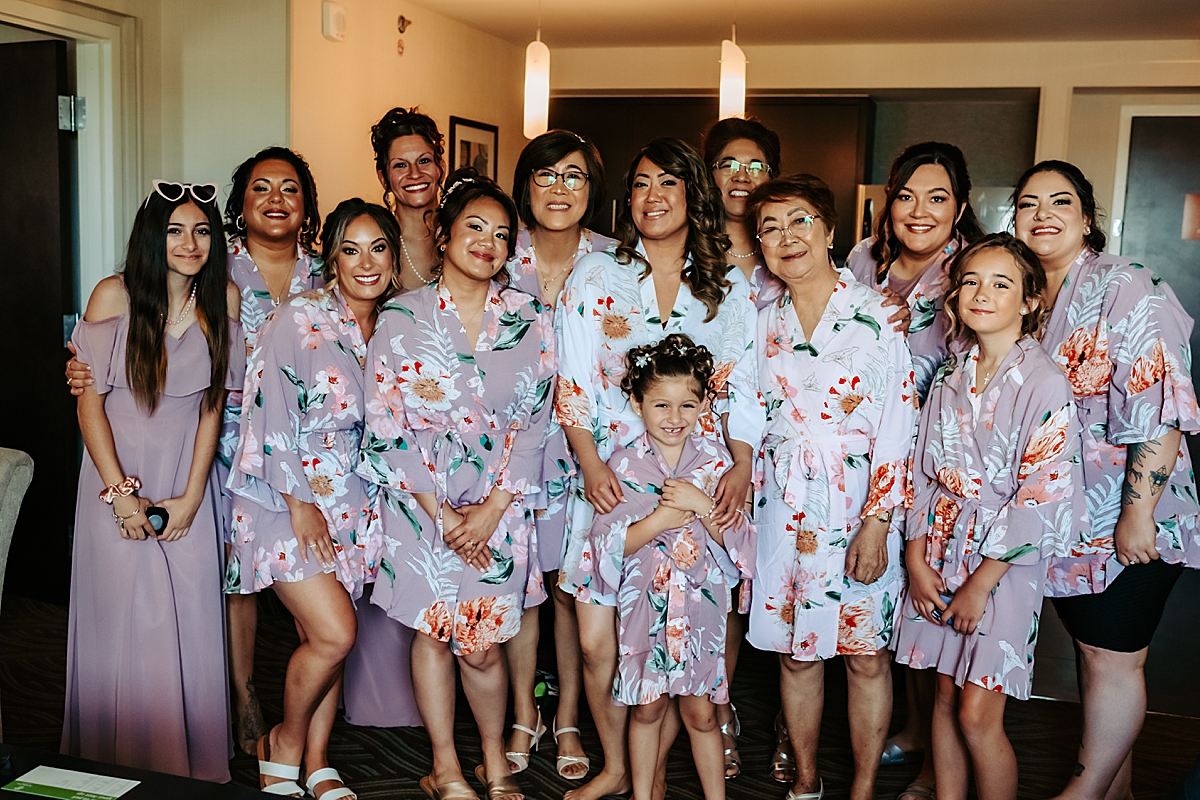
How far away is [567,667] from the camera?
2812 mm

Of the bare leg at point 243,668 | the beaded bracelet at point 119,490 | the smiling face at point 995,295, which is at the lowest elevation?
the bare leg at point 243,668

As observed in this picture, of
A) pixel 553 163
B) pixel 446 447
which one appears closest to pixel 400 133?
pixel 553 163

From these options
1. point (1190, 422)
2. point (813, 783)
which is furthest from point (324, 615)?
point (1190, 422)

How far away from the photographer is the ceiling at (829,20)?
5.22m

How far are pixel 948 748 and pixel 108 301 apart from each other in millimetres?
2195

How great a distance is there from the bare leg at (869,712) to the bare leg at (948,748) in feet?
0.45

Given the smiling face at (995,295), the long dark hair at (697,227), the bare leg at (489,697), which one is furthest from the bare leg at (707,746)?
the smiling face at (995,295)

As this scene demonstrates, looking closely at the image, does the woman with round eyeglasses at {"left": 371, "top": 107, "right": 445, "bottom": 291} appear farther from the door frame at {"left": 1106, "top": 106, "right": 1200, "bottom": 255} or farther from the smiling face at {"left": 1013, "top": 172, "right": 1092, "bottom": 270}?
the door frame at {"left": 1106, "top": 106, "right": 1200, "bottom": 255}

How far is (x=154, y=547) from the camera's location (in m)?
2.44

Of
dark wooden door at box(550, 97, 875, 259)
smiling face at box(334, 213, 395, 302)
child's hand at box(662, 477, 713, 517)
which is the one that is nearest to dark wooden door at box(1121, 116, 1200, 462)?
dark wooden door at box(550, 97, 875, 259)

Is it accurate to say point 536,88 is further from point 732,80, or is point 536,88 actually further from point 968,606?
point 968,606

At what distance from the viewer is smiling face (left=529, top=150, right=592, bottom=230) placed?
2.64m

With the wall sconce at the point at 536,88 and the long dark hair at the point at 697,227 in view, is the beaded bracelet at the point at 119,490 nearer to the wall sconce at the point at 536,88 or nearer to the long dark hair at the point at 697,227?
the long dark hair at the point at 697,227

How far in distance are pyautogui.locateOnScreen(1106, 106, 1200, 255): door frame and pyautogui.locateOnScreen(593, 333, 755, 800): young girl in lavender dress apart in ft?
18.5
